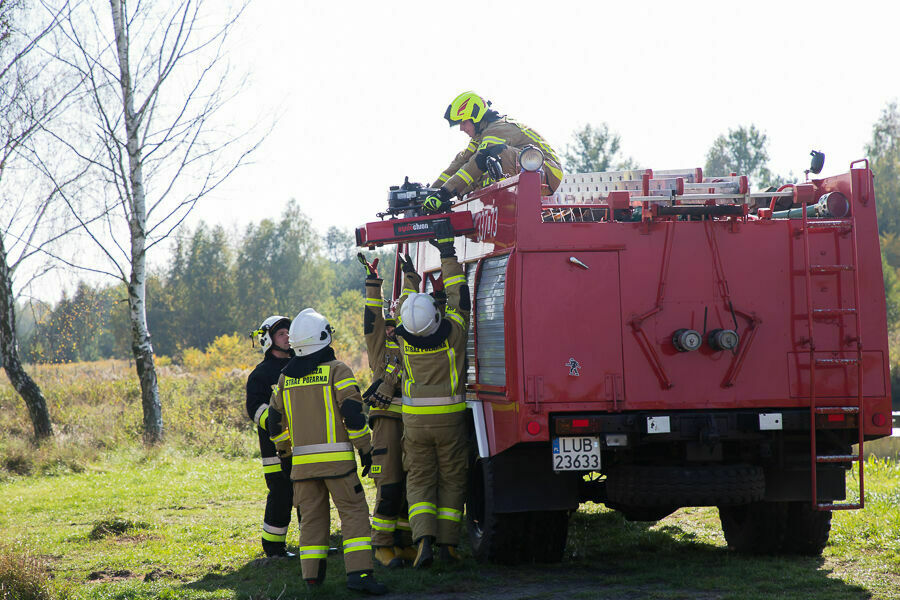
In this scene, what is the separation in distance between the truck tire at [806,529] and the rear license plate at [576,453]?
1.72m

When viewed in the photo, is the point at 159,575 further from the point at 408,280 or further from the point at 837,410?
the point at 837,410

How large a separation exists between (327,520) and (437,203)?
8.34 feet

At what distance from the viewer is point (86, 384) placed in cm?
1848

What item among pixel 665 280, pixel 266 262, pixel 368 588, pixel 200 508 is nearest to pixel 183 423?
pixel 200 508

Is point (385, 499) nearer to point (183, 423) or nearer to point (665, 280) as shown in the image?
point (665, 280)

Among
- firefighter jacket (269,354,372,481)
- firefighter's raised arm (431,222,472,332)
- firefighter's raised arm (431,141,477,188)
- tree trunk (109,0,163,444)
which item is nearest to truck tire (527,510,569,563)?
firefighter jacket (269,354,372,481)

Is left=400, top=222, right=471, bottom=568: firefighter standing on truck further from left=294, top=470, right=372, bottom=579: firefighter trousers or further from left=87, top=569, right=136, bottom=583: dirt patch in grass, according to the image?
left=87, top=569, right=136, bottom=583: dirt patch in grass

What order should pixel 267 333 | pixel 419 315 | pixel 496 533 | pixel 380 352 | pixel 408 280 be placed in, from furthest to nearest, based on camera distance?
pixel 408 280 < pixel 267 333 < pixel 380 352 < pixel 419 315 < pixel 496 533

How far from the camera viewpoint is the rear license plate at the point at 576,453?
5.72m

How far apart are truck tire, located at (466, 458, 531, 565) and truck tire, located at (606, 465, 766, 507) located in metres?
0.85

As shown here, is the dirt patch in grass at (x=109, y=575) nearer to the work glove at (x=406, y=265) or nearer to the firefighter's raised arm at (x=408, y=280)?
the firefighter's raised arm at (x=408, y=280)

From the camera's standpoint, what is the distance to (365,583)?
5.79 metres

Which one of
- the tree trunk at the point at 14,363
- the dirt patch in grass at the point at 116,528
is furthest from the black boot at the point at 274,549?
the tree trunk at the point at 14,363

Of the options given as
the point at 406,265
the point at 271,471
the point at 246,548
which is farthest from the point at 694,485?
the point at 246,548
